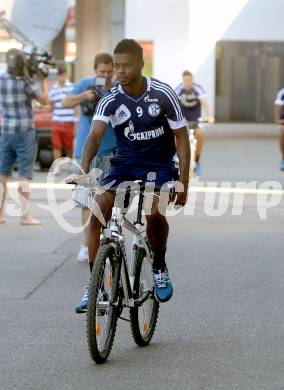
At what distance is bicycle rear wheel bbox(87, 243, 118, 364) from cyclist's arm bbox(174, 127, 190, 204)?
2.00ft

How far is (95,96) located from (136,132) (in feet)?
10.4

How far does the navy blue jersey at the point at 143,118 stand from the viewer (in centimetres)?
711

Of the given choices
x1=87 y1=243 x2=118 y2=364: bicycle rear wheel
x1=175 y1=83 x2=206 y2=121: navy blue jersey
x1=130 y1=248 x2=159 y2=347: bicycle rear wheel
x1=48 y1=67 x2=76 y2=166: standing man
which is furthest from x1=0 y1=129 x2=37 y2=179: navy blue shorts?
x1=175 y1=83 x2=206 y2=121: navy blue jersey

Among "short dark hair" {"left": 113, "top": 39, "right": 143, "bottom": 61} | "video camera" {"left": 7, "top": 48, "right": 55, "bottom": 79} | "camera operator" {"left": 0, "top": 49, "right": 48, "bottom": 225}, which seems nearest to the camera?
"short dark hair" {"left": 113, "top": 39, "right": 143, "bottom": 61}

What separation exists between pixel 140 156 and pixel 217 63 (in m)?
37.0

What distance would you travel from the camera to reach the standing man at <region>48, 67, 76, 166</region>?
21.4 metres

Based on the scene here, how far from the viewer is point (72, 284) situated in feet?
31.4

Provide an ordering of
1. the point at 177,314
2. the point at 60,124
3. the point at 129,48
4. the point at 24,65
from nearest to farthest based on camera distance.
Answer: the point at 129,48, the point at 177,314, the point at 24,65, the point at 60,124

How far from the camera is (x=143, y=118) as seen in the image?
7.09 m

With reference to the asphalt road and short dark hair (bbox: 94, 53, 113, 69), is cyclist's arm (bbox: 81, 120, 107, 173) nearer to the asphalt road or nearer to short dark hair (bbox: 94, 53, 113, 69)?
the asphalt road

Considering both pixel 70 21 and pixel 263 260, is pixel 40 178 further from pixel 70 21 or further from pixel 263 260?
pixel 70 21

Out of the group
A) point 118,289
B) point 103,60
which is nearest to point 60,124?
point 103,60

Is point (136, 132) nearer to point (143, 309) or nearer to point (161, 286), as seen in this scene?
point (161, 286)

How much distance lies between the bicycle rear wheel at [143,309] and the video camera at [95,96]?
123 inches
